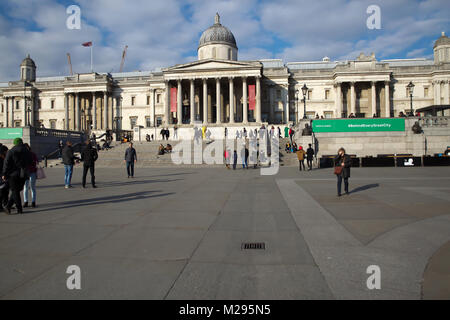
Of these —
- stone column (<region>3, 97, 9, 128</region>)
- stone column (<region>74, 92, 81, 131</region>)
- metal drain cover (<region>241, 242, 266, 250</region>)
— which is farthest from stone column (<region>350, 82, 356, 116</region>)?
stone column (<region>3, 97, 9, 128</region>)

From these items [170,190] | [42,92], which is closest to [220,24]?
[42,92]

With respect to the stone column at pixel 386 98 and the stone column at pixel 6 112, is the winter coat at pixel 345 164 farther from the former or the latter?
the stone column at pixel 6 112

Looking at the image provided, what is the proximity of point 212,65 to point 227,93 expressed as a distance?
7894 mm

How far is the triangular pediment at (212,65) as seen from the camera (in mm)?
52312

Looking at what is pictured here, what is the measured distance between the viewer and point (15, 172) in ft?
28.0

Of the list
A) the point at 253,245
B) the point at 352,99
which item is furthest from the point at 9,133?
the point at 352,99

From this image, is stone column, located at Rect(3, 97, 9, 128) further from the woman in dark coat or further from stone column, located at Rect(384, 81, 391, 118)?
stone column, located at Rect(384, 81, 391, 118)

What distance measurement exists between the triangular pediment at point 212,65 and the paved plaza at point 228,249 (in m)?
45.9

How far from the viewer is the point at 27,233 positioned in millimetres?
6402

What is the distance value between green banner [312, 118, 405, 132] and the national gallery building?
62.5 feet

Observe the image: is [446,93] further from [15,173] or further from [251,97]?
[15,173]
